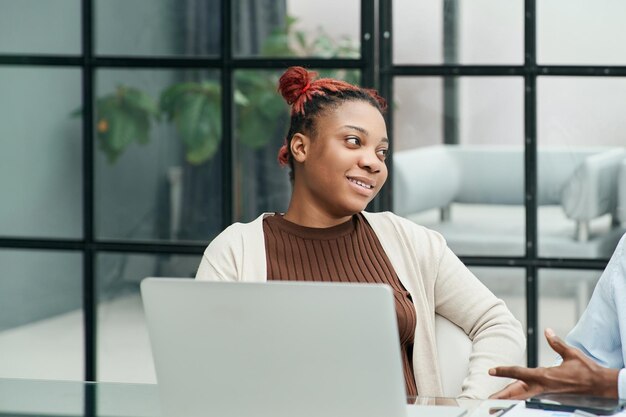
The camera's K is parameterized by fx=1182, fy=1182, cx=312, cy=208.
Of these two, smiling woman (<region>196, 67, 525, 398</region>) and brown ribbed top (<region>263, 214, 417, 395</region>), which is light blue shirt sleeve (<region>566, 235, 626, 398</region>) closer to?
smiling woman (<region>196, 67, 525, 398</region>)

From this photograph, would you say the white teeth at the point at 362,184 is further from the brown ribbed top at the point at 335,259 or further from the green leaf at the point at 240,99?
the green leaf at the point at 240,99

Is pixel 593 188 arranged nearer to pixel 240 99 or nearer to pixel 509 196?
pixel 509 196

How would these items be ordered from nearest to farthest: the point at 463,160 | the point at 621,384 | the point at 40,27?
the point at 621,384 < the point at 463,160 < the point at 40,27

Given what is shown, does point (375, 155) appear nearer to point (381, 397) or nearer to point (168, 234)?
point (381, 397)

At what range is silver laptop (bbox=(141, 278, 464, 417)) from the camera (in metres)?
1.60

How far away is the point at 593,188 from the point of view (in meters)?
3.61

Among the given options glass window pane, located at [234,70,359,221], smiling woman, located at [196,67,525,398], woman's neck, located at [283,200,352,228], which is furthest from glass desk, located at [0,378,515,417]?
glass window pane, located at [234,70,359,221]

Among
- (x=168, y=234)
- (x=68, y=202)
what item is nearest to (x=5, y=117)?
(x=68, y=202)

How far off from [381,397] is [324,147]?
86cm

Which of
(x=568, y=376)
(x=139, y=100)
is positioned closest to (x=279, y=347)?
(x=568, y=376)

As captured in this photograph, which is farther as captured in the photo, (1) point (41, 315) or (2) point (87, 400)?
(1) point (41, 315)

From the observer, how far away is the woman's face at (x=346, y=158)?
2361mm

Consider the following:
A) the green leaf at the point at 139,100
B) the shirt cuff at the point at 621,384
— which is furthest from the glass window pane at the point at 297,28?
the shirt cuff at the point at 621,384

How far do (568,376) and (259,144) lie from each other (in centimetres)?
199
